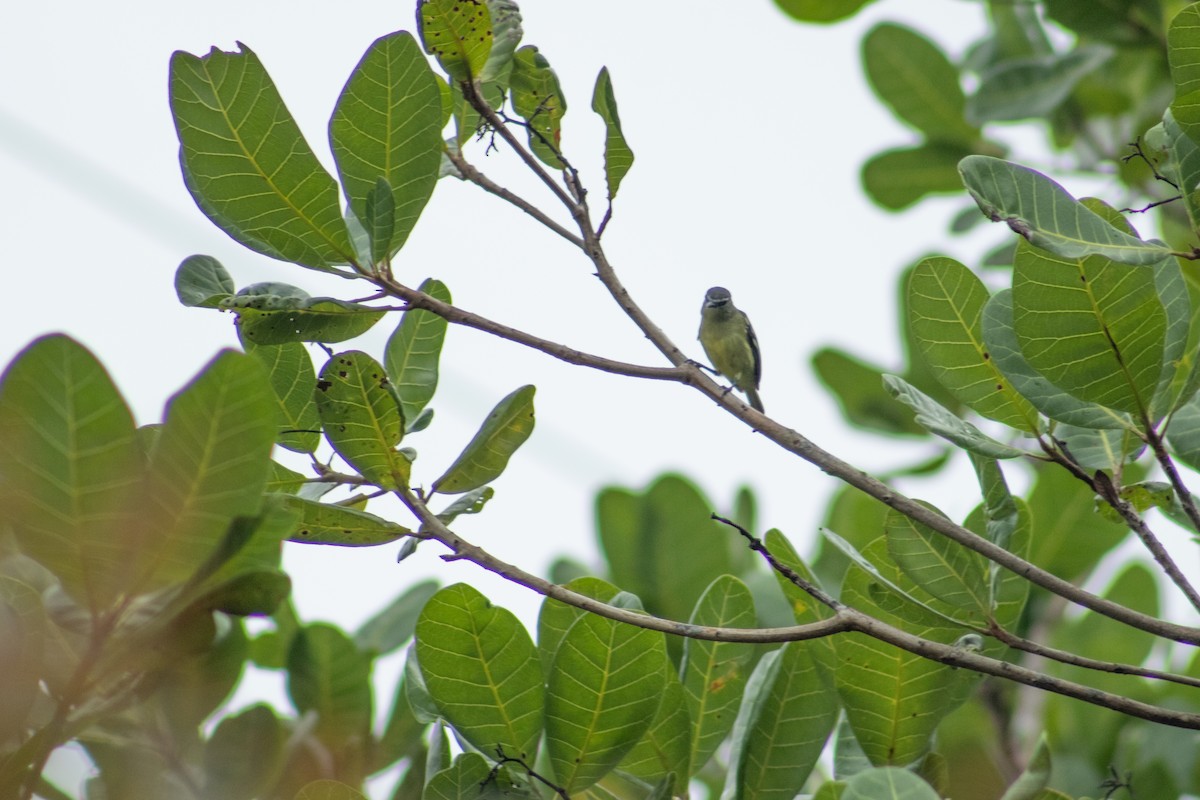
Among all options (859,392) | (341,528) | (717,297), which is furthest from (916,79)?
(341,528)

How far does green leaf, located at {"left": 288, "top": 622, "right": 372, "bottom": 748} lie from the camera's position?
2.90m

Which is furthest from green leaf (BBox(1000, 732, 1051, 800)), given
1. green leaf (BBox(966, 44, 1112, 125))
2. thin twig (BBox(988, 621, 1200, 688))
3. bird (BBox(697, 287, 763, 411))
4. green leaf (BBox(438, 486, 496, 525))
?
bird (BBox(697, 287, 763, 411))

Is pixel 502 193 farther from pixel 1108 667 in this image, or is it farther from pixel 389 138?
pixel 1108 667

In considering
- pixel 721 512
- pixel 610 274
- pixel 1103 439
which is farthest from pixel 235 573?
pixel 721 512

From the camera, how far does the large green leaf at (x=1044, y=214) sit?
5.85ft

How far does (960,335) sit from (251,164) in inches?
49.6

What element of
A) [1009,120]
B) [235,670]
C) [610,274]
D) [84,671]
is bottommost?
[235,670]

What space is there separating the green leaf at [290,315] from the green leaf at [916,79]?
2.79m

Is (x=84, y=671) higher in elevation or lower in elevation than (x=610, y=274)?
lower

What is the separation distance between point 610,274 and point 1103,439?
39.4 inches

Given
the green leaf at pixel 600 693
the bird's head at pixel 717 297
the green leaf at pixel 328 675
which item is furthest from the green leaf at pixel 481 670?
the bird's head at pixel 717 297

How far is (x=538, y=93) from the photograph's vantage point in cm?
229

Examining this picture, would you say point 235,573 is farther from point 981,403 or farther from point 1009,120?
point 1009,120

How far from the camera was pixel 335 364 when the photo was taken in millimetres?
1913
